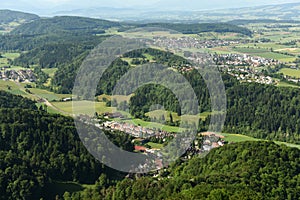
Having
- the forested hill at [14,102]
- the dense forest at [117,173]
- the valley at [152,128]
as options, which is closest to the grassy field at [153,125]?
the valley at [152,128]

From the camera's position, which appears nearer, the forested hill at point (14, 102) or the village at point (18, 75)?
the forested hill at point (14, 102)

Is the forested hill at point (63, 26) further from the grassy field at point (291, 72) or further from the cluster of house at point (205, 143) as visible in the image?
the cluster of house at point (205, 143)

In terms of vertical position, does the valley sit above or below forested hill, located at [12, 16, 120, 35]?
below

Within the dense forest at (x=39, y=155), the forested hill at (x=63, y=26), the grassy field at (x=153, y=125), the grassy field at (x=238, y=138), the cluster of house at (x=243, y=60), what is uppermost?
the forested hill at (x=63, y=26)

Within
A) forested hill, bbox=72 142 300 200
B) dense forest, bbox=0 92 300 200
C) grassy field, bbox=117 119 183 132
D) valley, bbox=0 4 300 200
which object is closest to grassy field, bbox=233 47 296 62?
valley, bbox=0 4 300 200

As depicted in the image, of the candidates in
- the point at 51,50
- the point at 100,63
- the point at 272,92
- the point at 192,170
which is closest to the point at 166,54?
the point at 100,63

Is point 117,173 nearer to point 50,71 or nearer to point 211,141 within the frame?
A: point 211,141

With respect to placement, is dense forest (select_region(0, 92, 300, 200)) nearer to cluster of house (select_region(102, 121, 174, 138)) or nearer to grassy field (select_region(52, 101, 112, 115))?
cluster of house (select_region(102, 121, 174, 138))
